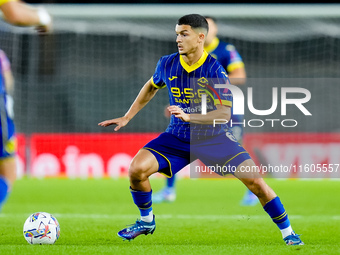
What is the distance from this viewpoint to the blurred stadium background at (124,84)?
13.4 meters

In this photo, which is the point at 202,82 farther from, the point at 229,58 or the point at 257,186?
the point at 229,58

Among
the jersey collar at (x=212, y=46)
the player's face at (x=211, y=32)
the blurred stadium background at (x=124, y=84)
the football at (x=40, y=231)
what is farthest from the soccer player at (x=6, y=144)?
the blurred stadium background at (x=124, y=84)

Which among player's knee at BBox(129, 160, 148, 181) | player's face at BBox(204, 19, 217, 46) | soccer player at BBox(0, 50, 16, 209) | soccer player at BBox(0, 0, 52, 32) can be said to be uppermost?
soccer player at BBox(0, 0, 52, 32)

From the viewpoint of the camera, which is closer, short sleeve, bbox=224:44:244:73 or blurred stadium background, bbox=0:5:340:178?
short sleeve, bbox=224:44:244:73

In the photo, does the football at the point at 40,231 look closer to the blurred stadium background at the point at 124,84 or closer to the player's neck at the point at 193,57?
the player's neck at the point at 193,57

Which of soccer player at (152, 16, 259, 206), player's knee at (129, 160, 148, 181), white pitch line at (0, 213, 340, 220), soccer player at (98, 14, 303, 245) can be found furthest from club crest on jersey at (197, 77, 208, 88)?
soccer player at (152, 16, 259, 206)

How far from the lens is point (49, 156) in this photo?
44.0ft

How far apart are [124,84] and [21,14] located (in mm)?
12712

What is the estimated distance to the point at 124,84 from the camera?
16.8 meters

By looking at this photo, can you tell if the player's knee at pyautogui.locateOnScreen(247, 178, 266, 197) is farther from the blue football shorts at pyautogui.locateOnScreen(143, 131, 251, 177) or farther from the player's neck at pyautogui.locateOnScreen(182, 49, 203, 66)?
the player's neck at pyautogui.locateOnScreen(182, 49, 203, 66)

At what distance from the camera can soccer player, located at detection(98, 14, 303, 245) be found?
528 cm

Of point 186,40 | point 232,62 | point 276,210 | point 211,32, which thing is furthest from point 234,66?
point 276,210

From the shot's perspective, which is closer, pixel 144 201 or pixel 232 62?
pixel 144 201

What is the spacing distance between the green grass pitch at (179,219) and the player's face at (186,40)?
161 centimetres
